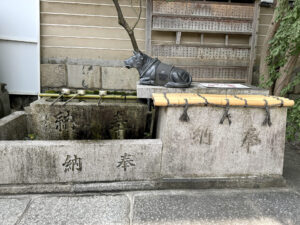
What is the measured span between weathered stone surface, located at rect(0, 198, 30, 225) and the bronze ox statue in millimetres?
2012

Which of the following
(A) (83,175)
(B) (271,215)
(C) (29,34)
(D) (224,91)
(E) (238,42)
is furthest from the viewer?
(E) (238,42)

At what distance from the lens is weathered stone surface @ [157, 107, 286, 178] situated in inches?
105

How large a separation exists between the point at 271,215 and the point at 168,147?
1.28 meters

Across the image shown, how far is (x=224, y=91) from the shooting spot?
10.2 feet

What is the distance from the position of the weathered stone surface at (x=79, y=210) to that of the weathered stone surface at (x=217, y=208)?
17 cm

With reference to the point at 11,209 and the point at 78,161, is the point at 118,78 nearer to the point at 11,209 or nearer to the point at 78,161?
the point at 78,161

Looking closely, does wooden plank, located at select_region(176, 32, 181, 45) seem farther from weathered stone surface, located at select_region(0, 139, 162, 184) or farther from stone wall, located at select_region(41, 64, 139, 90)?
weathered stone surface, located at select_region(0, 139, 162, 184)

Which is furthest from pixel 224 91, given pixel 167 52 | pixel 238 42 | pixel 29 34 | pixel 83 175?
pixel 29 34

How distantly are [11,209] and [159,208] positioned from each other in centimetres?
151

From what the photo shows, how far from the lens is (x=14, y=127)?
320 centimetres

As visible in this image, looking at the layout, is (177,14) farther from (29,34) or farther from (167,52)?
(29,34)

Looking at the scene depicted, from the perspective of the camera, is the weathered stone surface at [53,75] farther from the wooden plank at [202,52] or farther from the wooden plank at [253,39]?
the wooden plank at [253,39]

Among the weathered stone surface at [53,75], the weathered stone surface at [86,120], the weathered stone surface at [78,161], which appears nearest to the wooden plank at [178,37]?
the weathered stone surface at [53,75]

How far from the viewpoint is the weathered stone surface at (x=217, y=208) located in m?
2.20
